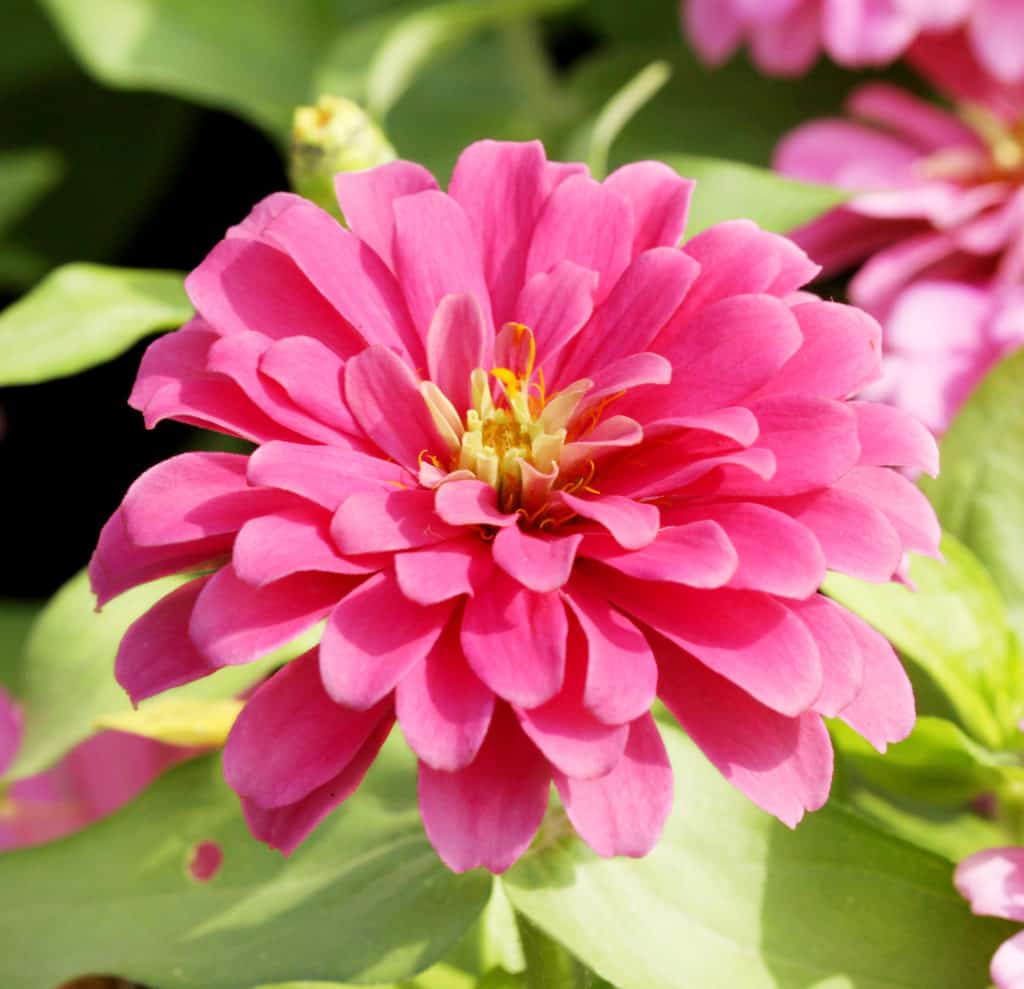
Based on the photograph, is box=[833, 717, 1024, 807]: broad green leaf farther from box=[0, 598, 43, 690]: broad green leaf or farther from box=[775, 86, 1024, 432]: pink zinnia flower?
box=[0, 598, 43, 690]: broad green leaf

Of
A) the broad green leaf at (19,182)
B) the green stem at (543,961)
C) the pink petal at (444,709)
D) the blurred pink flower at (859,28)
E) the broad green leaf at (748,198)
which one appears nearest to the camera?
the pink petal at (444,709)

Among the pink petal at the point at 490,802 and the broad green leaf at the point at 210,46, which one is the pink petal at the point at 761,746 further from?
the broad green leaf at the point at 210,46

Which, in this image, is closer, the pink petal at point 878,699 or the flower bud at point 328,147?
the pink petal at point 878,699

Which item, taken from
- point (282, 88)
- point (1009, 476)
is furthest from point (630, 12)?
point (1009, 476)

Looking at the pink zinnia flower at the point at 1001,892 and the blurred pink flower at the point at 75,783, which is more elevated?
the pink zinnia flower at the point at 1001,892

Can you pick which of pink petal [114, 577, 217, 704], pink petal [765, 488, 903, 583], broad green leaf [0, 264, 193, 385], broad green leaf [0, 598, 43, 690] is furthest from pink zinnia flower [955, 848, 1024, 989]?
broad green leaf [0, 598, 43, 690]

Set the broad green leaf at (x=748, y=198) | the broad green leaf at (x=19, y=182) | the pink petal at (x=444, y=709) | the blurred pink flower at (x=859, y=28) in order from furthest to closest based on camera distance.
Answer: the broad green leaf at (x=19, y=182)
the blurred pink flower at (x=859, y=28)
the broad green leaf at (x=748, y=198)
the pink petal at (x=444, y=709)

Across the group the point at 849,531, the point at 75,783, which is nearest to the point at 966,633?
the point at 849,531

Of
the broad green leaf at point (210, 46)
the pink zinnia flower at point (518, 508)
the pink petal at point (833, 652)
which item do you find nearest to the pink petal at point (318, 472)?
the pink zinnia flower at point (518, 508)
